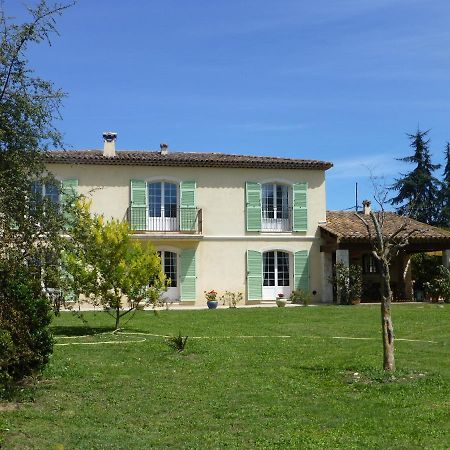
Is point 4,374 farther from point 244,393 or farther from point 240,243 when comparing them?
point 240,243

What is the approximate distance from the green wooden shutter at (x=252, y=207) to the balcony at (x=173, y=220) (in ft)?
6.33

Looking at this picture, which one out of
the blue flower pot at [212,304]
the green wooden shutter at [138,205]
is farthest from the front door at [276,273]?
the green wooden shutter at [138,205]

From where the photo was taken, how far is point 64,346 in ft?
41.5

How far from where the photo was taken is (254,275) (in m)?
25.2

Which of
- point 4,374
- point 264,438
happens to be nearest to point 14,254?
point 4,374

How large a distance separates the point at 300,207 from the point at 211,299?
5181mm

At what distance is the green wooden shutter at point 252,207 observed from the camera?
2531cm

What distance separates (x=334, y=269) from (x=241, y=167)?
5.34 m

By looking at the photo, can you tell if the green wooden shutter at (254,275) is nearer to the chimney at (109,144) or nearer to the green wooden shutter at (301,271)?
the green wooden shutter at (301,271)

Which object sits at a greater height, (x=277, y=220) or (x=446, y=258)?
(x=277, y=220)

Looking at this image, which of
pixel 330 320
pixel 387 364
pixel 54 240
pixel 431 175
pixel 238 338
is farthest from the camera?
pixel 431 175

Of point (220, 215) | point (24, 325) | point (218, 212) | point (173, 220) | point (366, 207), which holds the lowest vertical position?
point (24, 325)

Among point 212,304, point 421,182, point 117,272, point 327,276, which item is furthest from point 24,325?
point 421,182

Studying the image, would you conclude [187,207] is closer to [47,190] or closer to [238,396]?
[47,190]
